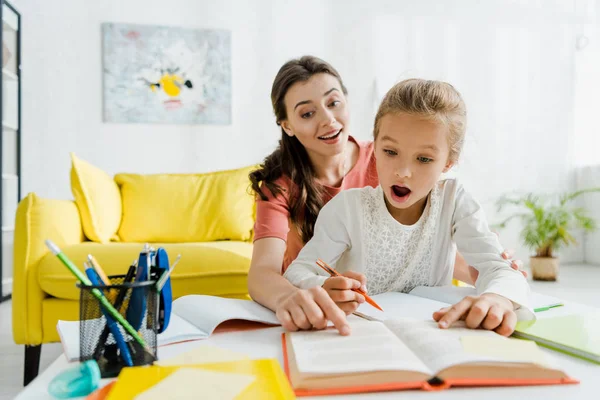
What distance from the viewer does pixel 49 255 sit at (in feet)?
6.16

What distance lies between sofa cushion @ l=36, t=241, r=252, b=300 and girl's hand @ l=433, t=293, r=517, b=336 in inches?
53.9

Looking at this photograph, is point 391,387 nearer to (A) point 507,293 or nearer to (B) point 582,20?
(A) point 507,293

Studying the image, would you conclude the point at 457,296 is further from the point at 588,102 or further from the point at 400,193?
the point at 588,102

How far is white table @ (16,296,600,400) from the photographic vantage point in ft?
1.55

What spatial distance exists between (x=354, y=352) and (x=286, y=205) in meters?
0.81

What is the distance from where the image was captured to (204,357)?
573mm

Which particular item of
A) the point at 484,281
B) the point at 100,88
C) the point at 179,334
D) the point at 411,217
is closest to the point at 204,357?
the point at 179,334

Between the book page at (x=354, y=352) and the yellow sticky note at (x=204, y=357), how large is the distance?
0.07 metres

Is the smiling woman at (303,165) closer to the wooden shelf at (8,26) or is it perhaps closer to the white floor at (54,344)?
the white floor at (54,344)

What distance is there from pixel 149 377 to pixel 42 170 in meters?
3.53

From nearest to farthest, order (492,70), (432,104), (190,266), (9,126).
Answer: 1. (432,104)
2. (190,266)
3. (9,126)
4. (492,70)

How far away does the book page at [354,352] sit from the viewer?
0.49 m

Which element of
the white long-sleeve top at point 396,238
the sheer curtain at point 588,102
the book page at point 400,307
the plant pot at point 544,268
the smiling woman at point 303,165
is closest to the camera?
the book page at point 400,307

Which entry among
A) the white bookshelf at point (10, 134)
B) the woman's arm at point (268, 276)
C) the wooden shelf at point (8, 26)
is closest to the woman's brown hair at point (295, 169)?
the woman's arm at point (268, 276)
